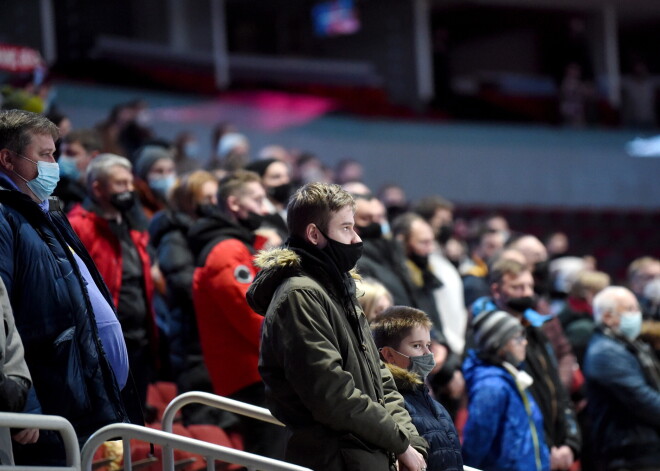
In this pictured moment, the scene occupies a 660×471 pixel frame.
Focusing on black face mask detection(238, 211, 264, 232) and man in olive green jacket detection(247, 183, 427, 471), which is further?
black face mask detection(238, 211, 264, 232)

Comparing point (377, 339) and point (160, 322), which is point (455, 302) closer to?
point (160, 322)

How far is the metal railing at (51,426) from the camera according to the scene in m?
2.92

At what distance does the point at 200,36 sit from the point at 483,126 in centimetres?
380

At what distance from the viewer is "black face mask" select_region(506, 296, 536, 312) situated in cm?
518

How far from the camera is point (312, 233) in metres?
3.34

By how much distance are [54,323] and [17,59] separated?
470 cm

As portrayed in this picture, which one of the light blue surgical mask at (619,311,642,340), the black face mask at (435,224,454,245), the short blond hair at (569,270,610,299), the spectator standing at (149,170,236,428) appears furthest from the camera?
the black face mask at (435,224,454,245)

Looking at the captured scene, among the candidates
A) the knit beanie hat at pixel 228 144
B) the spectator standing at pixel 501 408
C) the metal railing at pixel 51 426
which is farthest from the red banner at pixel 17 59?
the metal railing at pixel 51 426

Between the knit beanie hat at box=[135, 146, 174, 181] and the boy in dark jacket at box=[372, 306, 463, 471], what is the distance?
290 centimetres

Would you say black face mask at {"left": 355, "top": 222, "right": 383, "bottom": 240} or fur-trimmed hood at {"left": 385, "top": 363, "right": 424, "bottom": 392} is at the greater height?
black face mask at {"left": 355, "top": 222, "right": 383, "bottom": 240}

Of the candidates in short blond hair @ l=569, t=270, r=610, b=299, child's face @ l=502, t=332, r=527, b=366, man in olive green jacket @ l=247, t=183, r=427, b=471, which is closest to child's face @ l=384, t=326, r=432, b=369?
man in olive green jacket @ l=247, t=183, r=427, b=471

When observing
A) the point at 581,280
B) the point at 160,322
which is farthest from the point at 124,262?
the point at 581,280

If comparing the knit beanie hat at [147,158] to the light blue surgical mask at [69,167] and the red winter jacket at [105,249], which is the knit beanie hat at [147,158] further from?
the red winter jacket at [105,249]

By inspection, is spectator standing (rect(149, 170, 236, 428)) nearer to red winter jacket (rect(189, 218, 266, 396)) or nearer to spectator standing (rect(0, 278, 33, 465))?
red winter jacket (rect(189, 218, 266, 396))
